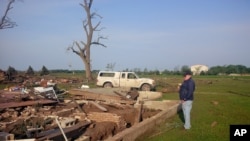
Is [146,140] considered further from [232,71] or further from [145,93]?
[232,71]

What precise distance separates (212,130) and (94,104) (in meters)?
6.86

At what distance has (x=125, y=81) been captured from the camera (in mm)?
29469

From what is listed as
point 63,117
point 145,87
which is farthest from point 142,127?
point 145,87

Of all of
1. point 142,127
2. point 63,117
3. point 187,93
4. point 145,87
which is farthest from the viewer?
point 145,87

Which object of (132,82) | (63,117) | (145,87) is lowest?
(63,117)

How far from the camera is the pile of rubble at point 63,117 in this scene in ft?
31.5

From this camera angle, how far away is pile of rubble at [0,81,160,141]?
959cm

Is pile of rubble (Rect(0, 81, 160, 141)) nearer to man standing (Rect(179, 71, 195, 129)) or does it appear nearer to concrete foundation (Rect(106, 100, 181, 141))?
concrete foundation (Rect(106, 100, 181, 141))

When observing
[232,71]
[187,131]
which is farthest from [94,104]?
[232,71]

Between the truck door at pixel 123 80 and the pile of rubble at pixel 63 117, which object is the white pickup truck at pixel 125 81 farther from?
the pile of rubble at pixel 63 117

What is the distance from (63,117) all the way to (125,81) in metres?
17.0

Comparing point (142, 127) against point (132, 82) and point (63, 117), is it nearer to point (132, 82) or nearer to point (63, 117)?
point (63, 117)

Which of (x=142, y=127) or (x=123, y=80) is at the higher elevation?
(x=123, y=80)

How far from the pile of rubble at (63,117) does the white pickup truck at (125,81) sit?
791 cm
